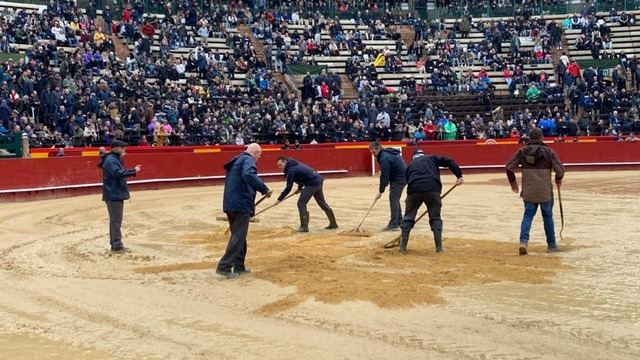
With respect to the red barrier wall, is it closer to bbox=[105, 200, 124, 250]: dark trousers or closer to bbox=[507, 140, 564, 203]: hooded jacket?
bbox=[105, 200, 124, 250]: dark trousers

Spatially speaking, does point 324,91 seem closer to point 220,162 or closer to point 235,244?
point 220,162

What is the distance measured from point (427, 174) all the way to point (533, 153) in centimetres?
146

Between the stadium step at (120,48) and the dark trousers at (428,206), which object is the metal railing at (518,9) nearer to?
the stadium step at (120,48)

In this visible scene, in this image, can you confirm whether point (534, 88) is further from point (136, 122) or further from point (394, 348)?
point (394, 348)

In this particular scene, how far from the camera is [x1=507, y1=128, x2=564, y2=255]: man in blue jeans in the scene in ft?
36.3

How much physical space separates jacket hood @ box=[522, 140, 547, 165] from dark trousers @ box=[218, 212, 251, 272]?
4.03 metres

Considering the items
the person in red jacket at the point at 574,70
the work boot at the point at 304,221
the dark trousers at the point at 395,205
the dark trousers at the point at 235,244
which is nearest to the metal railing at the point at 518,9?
the person in red jacket at the point at 574,70

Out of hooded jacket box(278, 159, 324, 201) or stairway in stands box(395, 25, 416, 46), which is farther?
stairway in stands box(395, 25, 416, 46)

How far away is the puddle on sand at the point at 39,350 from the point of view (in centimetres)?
644

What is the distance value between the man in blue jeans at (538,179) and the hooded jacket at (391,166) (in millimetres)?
3160

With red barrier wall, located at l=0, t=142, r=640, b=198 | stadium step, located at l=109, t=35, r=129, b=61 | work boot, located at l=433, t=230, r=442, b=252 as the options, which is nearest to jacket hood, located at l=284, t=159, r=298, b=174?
work boot, located at l=433, t=230, r=442, b=252

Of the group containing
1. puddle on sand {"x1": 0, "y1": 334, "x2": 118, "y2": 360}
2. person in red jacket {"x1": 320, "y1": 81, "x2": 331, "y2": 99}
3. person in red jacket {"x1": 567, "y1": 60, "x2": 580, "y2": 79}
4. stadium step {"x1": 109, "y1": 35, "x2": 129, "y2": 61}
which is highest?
stadium step {"x1": 109, "y1": 35, "x2": 129, "y2": 61}

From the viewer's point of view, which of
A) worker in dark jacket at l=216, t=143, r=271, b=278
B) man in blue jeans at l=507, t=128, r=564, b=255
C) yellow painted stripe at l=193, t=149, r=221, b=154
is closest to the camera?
worker in dark jacket at l=216, t=143, r=271, b=278

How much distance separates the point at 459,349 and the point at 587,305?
2021 millimetres
